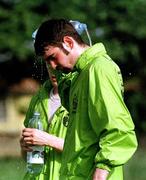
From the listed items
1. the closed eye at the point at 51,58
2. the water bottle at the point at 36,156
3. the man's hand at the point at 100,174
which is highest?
the closed eye at the point at 51,58

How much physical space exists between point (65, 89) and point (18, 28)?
2328 cm

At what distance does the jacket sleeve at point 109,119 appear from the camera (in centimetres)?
543

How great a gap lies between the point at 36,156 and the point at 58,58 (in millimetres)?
1411

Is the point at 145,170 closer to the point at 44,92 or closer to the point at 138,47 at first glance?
the point at 44,92

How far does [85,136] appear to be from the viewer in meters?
5.61

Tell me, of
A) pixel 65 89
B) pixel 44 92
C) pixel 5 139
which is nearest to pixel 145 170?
pixel 44 92

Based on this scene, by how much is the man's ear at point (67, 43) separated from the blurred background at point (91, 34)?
20.9 metres

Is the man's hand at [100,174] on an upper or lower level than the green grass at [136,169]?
upper

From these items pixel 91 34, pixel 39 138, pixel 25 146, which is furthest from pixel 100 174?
pixel 91 34

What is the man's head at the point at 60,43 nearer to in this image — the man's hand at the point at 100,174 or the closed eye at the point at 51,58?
the closed eye at the point at 51,58

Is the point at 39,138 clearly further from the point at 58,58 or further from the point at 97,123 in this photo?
the point at 97,123

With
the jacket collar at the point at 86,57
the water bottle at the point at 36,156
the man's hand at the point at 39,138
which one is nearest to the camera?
the jacket collar at the point at 86,57

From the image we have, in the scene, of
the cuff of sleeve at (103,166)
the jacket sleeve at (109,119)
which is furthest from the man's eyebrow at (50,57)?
the cuff of sleeve at (103,166)

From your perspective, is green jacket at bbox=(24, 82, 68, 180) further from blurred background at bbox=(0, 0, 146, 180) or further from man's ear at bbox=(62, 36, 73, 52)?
blurred background at bbox=(0, 0, 146, 180)
